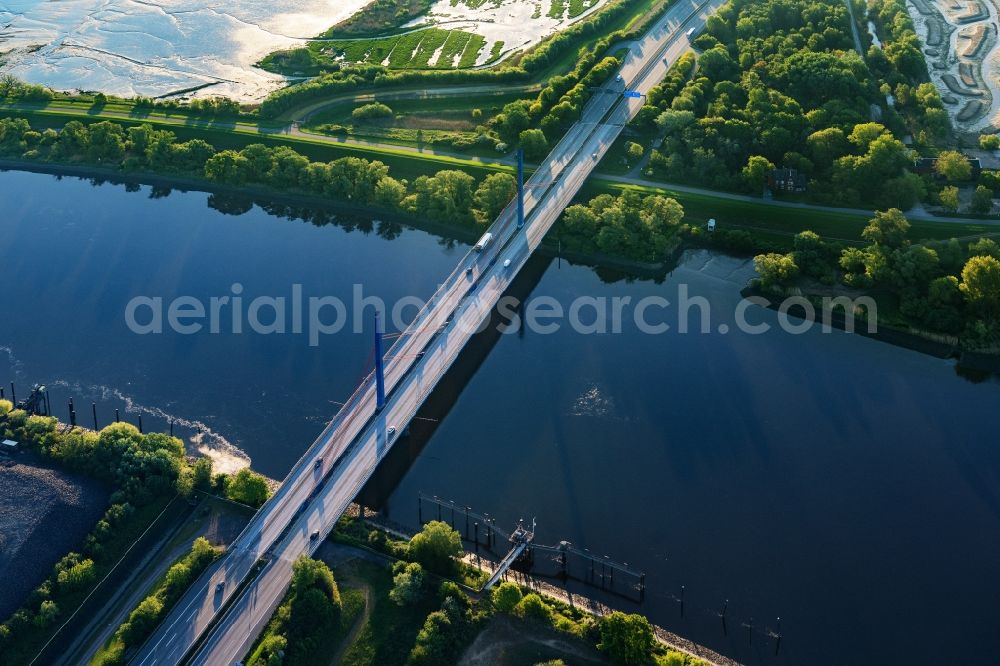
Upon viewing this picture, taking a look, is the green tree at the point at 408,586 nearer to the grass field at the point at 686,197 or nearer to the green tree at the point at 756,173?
the grass field at the point at 686,197

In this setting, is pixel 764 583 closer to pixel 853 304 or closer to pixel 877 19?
pixel 853 304

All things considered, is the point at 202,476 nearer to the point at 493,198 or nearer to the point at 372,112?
the point at 493,198

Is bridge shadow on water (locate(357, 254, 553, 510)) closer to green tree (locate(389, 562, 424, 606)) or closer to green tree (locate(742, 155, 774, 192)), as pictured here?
green tree (locate(389, 562, 424, 606))

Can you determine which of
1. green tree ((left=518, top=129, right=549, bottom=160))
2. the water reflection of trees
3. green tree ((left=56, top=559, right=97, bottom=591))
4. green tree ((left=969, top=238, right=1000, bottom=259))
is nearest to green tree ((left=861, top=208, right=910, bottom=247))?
green tree ((left=969, top=238, right=1000, bottom=259))

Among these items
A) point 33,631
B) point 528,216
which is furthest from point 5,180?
point 33,631

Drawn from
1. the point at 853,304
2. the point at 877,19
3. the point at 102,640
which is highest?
the point at 877,19
